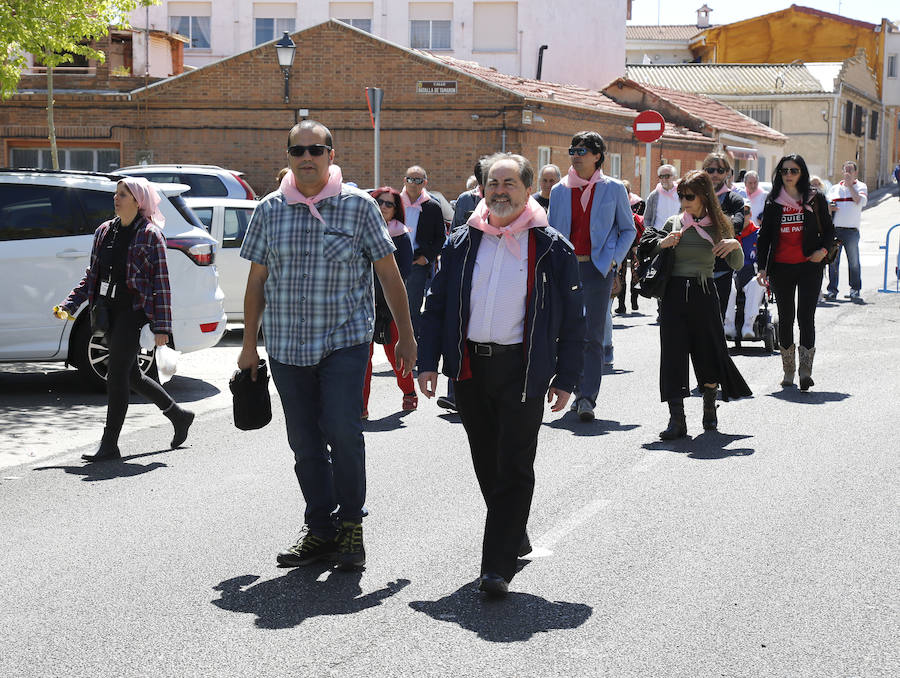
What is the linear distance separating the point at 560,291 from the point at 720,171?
6.05m

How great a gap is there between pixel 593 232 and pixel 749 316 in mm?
4894

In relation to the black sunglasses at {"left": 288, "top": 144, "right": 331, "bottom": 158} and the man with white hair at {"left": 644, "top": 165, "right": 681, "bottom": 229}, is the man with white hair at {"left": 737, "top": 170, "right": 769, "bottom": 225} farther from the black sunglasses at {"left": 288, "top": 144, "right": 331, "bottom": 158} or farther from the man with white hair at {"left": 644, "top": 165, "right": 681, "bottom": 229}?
the black sunglasses at {"left": 288, "top": 144, "right": 331, "bottom": 158}

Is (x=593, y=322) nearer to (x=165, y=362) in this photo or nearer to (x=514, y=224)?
(x=165, y=362)

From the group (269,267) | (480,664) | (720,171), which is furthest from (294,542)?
(720,171)

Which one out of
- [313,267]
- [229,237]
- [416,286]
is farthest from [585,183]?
[229,237]

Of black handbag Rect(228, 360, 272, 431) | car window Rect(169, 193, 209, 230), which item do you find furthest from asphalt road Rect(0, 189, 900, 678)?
car window Rect(169, 193, 209, 230)

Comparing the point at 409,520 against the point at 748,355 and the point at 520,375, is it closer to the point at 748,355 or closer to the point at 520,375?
the point at 520,375

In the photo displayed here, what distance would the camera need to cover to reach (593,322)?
32.2ft

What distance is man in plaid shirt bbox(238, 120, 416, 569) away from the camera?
5.71m

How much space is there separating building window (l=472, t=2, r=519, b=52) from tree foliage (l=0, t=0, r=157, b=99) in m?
31.2

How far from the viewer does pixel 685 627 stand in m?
5.07

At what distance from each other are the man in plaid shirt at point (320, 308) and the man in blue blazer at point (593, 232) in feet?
13.2

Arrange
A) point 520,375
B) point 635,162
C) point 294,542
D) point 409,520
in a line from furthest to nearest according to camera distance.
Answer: point 635,162
point 409,520
point 294,542
point 520,375

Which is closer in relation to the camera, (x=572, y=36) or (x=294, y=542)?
(x=294, y=542)
